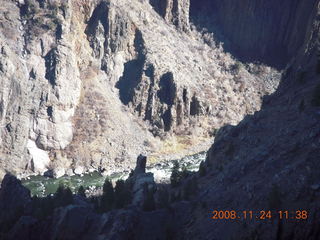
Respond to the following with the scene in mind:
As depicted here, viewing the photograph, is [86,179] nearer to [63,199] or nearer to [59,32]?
[63,199]

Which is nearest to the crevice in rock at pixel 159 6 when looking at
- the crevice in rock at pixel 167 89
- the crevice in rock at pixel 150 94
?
the crevice in rock at pixel 150 94

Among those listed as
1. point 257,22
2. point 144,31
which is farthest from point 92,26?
point 257,22

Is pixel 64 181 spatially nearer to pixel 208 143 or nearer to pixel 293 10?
pixel 208 143

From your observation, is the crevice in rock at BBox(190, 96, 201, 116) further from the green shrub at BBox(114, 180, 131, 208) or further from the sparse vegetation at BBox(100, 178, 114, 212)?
the sparse vegetation at BBox(100, 178, 114, 212)

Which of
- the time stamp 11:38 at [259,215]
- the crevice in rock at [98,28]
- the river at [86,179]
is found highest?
the crevice in rock at [98,28]

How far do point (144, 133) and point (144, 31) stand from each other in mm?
26608

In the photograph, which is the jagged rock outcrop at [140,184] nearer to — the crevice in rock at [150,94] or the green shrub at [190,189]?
the green shrub at [190,189]

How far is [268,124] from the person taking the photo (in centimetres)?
5788

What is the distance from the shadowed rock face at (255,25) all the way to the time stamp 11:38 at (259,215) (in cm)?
9802

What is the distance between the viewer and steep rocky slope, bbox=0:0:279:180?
101188 mm

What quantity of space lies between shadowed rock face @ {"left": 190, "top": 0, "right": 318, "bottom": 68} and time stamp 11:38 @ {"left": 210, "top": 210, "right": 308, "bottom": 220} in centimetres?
9802

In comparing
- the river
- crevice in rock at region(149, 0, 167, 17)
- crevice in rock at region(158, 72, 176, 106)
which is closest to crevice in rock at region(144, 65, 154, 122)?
crevice in rock at region(158, 72, 176, 106)

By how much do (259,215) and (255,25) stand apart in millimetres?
109859

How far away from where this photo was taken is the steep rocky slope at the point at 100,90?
101m
